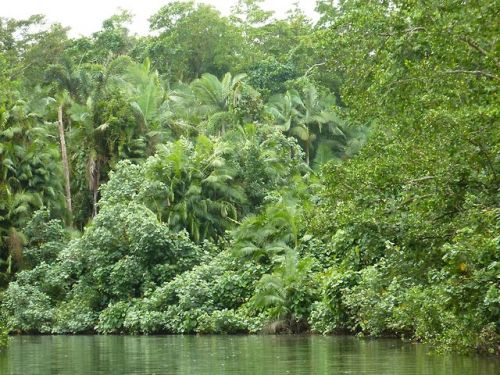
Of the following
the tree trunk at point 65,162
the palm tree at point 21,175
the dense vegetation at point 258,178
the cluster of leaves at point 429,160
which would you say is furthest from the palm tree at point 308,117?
the cluster of leaves at point 429,160

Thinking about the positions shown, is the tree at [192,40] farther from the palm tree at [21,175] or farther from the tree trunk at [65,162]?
the palm tree at [21,175]

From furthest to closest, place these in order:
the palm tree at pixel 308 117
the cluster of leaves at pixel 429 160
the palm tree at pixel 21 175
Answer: the palm tree at pixel 308 117
the palm tree at pixel 21 175
the cluster of leaves at pixel 429 160

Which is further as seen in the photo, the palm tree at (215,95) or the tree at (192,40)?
the tree at (192,40)

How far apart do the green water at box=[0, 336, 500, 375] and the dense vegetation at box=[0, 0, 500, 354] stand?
831 mm

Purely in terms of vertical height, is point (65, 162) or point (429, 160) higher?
point (65, 162)

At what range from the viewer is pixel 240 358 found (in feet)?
58.9

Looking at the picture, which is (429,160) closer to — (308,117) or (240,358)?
(240,358)

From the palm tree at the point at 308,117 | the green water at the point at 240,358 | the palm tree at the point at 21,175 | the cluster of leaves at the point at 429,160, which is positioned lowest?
the green water at the point at 240,358

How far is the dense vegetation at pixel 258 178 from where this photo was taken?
15.2m

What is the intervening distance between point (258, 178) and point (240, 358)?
1858 centimetres

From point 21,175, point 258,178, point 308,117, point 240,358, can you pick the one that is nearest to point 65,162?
point 21,175

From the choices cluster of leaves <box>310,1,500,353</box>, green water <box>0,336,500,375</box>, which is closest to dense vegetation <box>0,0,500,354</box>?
cluster of leaves <box>310,1,500,353</box>

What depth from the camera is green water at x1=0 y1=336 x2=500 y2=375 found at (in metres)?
15.1

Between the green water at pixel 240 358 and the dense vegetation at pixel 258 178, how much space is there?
2.73 ft
